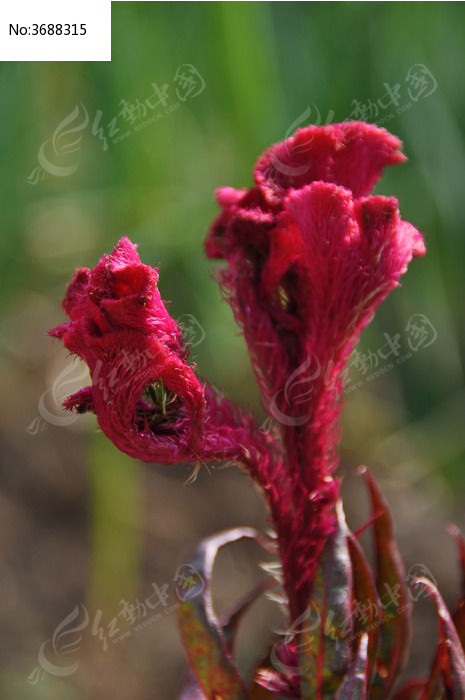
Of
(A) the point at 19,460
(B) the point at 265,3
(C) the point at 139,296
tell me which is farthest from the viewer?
(A) the point at 19,460

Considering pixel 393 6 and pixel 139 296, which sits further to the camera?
pixel 393 6

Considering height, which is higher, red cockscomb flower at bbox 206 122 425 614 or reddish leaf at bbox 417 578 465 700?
red cockscomb flower at bbox 206 122 425 614

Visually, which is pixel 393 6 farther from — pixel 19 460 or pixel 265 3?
pixel 19 460

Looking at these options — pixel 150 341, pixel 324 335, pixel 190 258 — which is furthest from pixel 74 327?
pixel 190 258

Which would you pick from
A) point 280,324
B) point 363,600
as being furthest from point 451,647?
point 280,324

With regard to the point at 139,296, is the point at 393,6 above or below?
above

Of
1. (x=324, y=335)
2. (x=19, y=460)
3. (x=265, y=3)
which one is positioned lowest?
(x=19, y=460)
